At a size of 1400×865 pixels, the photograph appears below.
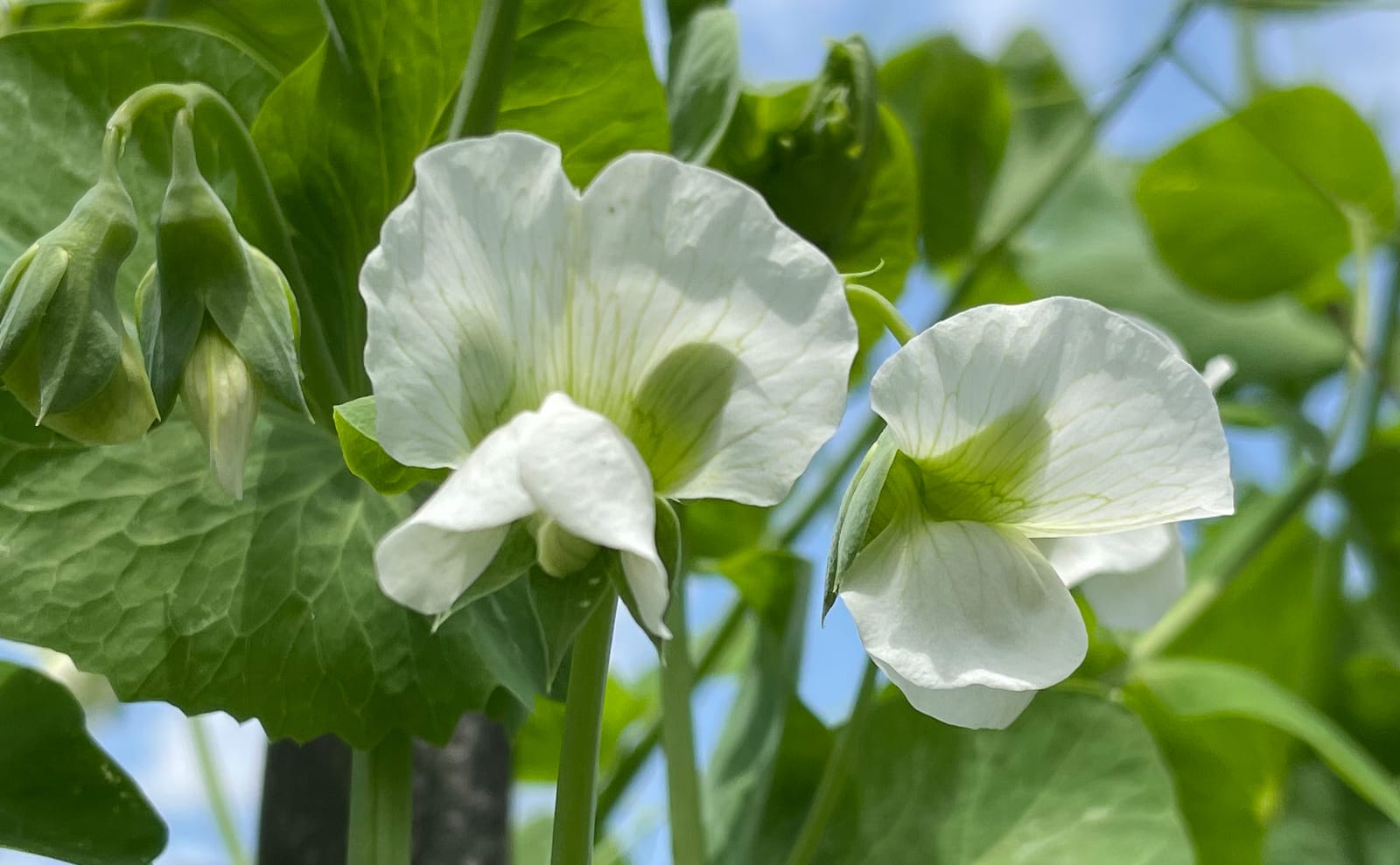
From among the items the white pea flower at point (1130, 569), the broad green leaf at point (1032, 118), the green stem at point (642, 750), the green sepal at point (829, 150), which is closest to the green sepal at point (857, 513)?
the white pea flower at point (1130, 569)

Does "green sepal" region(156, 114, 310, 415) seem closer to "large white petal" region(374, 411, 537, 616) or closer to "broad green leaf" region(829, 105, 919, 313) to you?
"large white petal" region(374, 411, 537, 616)

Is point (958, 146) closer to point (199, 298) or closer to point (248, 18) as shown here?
point (248, 18)

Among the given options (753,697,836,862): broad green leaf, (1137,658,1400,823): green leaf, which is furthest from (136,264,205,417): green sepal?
(1137,658,1400,823): green leaf

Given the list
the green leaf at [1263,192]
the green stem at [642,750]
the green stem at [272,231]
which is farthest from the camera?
the green leaf at [1263,192]

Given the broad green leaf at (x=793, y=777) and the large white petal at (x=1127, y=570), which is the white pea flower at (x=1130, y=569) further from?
the broad green leaf at (x=793, y=777)

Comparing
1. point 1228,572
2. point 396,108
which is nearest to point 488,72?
point 396,108

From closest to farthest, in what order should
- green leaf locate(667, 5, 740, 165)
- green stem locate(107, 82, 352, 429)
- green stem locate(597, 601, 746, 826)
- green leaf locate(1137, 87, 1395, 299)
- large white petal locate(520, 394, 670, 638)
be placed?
large white petal locate(520, 394, 670, 638), green stem locate(107, 82, 352, 429), green leaf locate(667, 5, 740, 165), green stem locate(597, 601, 746, 826), green leaf locate(1137, 87, 1395, 299)
